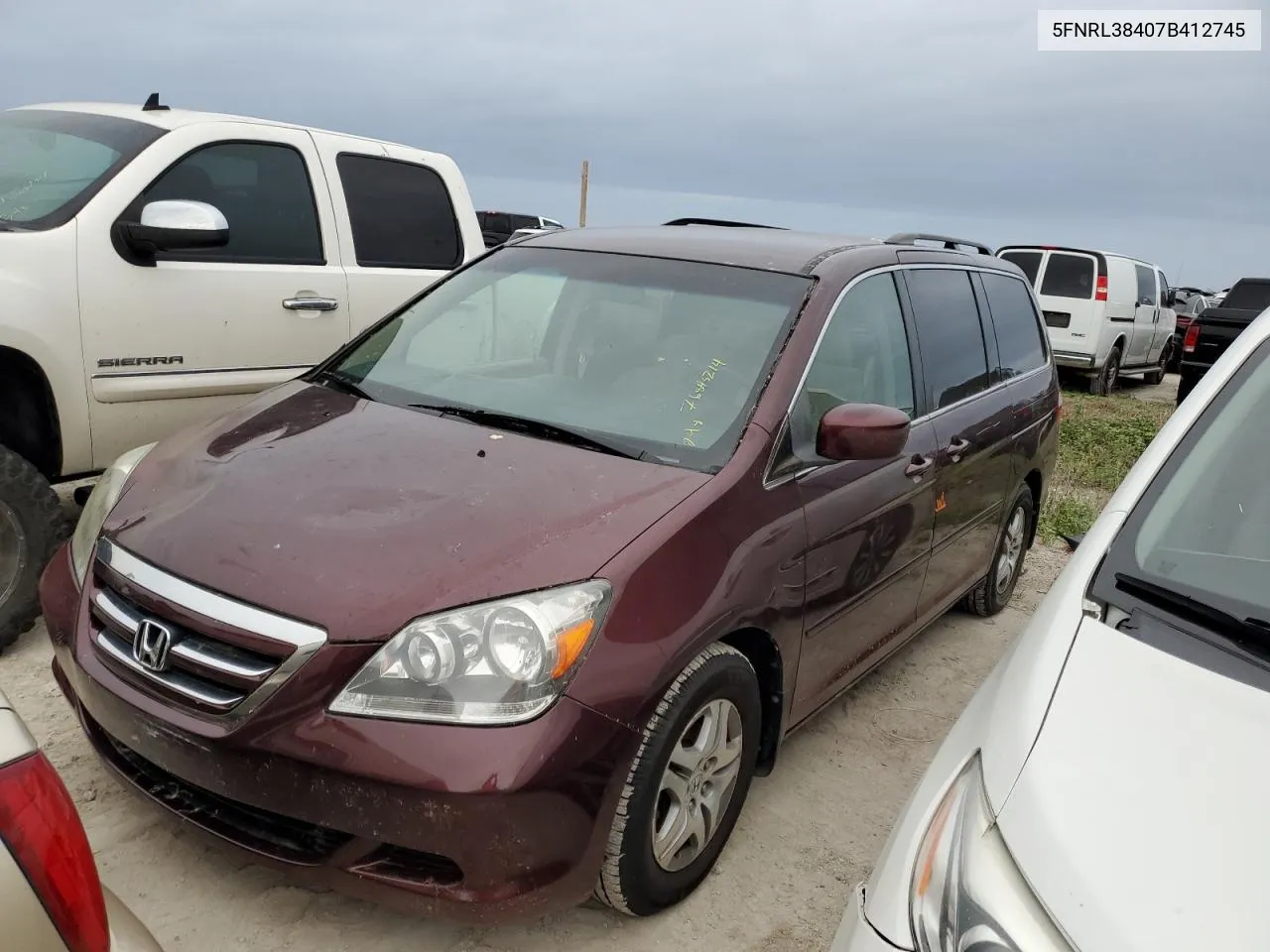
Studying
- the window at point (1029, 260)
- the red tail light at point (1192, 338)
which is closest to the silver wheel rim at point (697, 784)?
the red tail light at point (1192, 338)

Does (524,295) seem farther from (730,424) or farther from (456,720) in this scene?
(456,720)

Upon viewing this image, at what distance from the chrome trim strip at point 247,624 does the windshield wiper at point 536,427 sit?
3.12ft

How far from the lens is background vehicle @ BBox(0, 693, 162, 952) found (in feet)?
3.81

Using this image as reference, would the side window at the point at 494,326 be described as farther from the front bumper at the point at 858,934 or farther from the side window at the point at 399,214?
the front bumper at the point at 858,934

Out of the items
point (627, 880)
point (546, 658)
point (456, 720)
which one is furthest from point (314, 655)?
point (627, 880)

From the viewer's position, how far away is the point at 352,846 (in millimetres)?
2100

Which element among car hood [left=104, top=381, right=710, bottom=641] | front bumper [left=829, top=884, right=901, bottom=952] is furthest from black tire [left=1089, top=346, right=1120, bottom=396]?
Answer: front bumper [left=829, top=884, right=901, bottom=952]

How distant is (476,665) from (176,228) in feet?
8.25

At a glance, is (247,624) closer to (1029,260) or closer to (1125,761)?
(1125,761)

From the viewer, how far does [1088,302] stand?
14133 mm

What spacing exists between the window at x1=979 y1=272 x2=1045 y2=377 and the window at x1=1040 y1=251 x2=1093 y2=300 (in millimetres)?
10081

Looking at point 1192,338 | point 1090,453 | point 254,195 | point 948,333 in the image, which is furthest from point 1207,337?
point 254,195

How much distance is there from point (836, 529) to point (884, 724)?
1.24 metres

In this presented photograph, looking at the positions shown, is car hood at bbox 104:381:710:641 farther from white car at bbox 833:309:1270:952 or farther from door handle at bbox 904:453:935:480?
door handle at bbox 904:453:935:480
